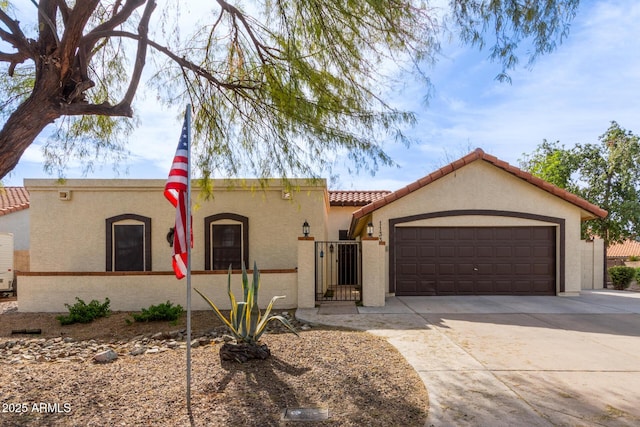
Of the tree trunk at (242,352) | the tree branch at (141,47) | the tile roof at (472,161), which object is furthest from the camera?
the tile roof at (472,161)

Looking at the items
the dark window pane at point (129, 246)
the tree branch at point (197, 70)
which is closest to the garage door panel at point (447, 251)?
the tree branch at point (197, 70)

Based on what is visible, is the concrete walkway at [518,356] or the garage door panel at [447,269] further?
the garage door panel at [447,269]

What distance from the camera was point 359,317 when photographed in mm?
9070

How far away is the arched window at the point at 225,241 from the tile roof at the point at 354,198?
5992 mm

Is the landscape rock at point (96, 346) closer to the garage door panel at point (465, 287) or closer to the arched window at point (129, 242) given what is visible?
the arched window at point (129, 242)

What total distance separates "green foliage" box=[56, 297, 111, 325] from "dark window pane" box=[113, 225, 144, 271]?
3040 millimetres

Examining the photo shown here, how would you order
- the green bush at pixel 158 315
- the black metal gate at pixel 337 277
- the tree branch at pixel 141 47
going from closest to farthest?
the tree branch at pixel 141 47 → the green bush at pixel 158 315 → the black metal gate at pixel 337 277

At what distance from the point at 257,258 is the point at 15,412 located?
8930 mm

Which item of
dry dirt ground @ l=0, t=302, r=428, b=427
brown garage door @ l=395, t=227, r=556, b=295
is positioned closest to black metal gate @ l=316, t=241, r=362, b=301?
brown garage door @ l=395, t=227, r=556, b=295

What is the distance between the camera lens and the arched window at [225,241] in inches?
504

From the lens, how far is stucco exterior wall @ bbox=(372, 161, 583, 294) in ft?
41.9

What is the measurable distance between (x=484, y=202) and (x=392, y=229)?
329 cm

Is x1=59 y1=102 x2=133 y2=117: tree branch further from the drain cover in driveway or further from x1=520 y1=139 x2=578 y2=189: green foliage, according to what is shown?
x1=520 y1=139 x2=578 y2=189: green foliage

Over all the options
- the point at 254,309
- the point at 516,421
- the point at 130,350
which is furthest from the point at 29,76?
the point at 516,421
